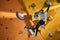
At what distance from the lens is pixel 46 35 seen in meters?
1.03

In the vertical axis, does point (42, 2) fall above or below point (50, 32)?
above

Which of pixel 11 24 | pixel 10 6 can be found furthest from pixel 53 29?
pixel 10 6

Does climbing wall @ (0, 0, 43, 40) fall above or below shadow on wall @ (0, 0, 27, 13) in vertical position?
below

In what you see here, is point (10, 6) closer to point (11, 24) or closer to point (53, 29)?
point (11, 24)

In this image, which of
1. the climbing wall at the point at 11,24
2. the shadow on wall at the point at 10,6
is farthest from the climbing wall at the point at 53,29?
the shadow on wall at the point at 10,6

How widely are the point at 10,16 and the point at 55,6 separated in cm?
52

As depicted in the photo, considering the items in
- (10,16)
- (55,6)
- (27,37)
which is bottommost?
(27,37)

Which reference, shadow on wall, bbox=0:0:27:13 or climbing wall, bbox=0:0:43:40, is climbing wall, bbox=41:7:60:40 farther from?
shadow on wall, bbox=0:0:27:13

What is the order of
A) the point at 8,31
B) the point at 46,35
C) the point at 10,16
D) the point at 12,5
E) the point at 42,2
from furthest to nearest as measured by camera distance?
1. the point at 12,5
2. the point at 10,16
3. the point at 8,31
4. the point at 46,35
5. the point at 42,2

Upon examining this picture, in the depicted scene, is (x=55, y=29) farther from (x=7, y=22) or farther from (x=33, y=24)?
(x=7, y=22)

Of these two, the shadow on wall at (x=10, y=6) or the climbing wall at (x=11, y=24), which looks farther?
the shadow on wall at (x=10, y=6)

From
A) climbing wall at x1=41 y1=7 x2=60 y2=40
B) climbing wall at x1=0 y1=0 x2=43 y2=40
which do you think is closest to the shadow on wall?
climbing wall at x1=0 y1=0 x2=43 y2=40

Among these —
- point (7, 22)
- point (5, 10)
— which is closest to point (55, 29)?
point (7, 22)

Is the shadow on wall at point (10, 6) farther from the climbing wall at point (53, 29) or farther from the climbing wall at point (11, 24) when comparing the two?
the climbing wall at point (53, 29)
